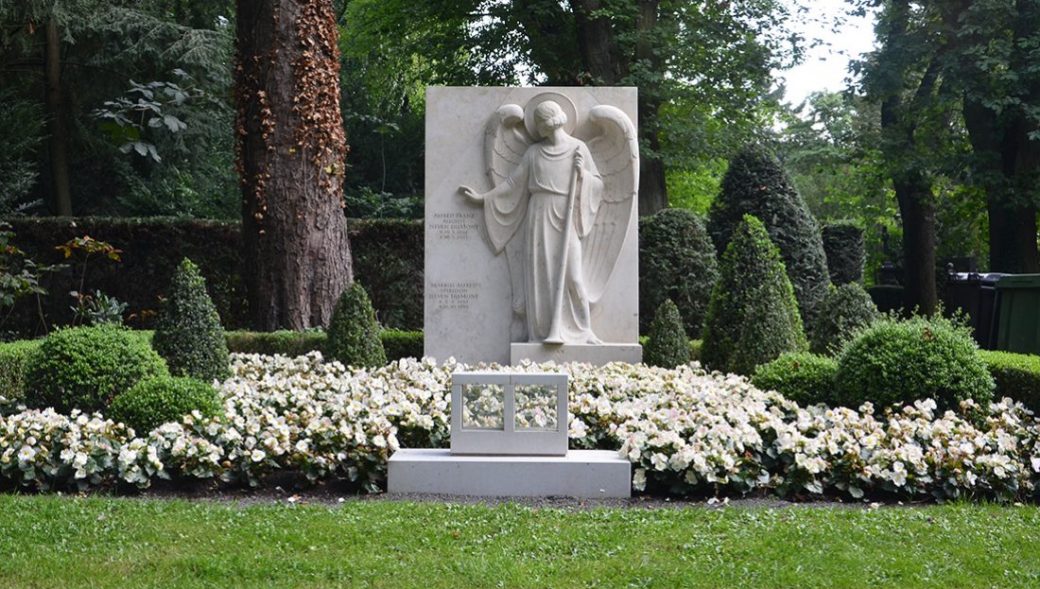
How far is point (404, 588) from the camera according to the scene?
4.75m

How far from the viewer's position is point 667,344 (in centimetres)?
1132

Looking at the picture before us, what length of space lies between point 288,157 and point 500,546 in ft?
27.9

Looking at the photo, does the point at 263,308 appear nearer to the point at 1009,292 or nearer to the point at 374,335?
the point at 374,335

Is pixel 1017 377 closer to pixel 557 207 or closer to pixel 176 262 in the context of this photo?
pixel 557 207

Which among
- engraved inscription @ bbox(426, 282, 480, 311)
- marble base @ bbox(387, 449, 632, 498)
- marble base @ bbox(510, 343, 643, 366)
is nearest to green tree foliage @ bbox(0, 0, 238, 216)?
engraved inscription @ bbox(426, 282, 480, 311)

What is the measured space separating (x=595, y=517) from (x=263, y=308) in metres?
8.01

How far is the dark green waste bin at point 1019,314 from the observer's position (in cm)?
1173

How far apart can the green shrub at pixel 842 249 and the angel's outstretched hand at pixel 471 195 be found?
8746 mm

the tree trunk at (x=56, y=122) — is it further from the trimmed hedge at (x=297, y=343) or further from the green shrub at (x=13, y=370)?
the green shrub at (x=13, y=370)

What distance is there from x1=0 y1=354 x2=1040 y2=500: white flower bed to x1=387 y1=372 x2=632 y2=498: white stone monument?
306mm

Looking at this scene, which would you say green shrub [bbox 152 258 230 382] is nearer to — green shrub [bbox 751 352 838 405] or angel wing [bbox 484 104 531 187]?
angel wing [bbox 484 104 531 187]

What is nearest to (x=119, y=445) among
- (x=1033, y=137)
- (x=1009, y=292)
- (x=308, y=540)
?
(x=308, y=540)

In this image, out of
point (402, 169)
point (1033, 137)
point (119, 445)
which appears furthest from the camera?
point (402, 169)

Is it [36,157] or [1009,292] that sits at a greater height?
[36,157]
